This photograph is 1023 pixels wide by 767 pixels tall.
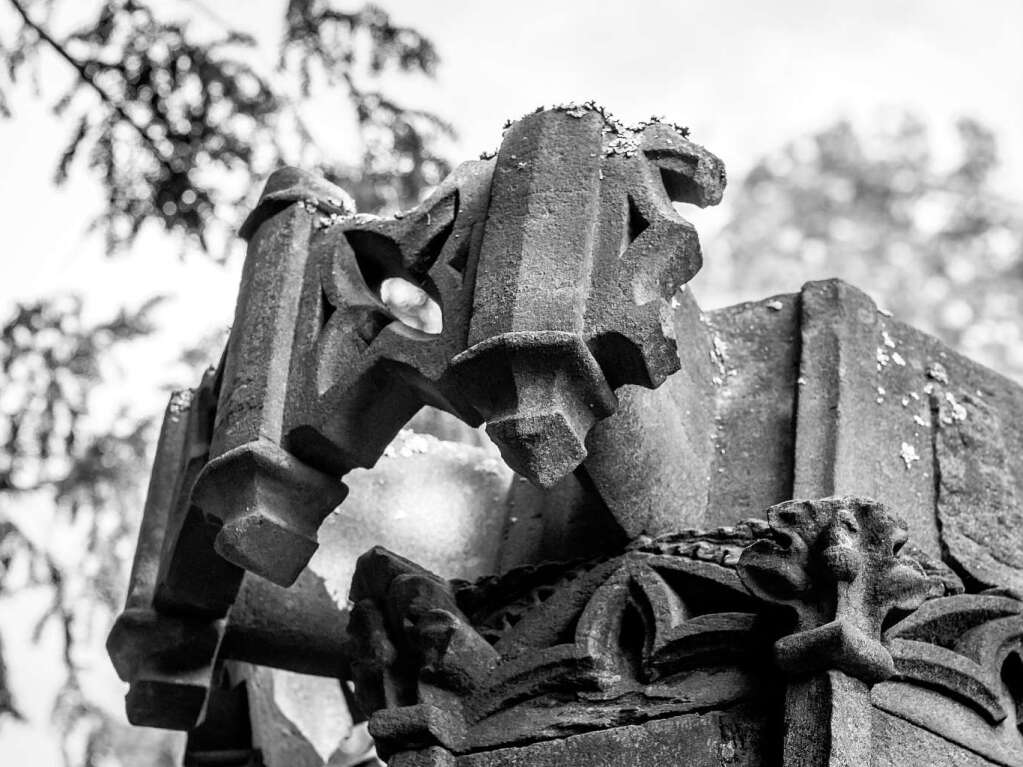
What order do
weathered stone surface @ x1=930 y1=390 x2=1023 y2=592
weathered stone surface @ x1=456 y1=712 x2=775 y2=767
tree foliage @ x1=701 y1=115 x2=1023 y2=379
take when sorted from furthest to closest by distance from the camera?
tree foliage @ x1=701 y1=115 x2=1023 y2=379 → weathered stone surface @ x1=930 y1=390 x2=1023 y2=592 → weathered stone surface @ x1=456 y1=712 x2=775 y2=767

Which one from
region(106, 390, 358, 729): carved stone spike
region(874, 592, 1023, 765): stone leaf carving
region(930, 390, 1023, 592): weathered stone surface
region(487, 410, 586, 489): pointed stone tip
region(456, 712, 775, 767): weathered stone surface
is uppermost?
region(930, 390, 1023, 592): weathered stone surface

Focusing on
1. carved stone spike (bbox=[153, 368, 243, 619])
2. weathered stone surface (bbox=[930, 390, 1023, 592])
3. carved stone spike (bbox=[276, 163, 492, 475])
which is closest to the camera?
carved stone spike (bbox=[276, 163, 492, 475])

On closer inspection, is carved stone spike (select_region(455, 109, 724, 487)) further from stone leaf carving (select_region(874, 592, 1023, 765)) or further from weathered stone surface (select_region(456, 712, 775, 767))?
stone leaf carving (select_region(874, 592, 1023, 765))

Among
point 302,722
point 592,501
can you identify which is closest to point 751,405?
point 592,501

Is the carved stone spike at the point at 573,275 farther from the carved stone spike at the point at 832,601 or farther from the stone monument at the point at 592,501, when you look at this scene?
the carved stone spike at the point at 832,601

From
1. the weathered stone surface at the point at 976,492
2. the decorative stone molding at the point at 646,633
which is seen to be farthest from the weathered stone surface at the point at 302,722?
the weathered stone surface at the point at 976,492

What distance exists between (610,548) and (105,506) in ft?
9.71

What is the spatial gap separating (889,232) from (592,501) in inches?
542

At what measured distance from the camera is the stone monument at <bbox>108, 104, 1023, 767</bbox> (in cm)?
304

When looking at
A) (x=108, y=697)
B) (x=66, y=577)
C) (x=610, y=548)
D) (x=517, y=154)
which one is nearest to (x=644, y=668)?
(x=610, y=548)

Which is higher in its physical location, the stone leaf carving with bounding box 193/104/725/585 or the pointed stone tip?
the stone leaf carving with bounding box 193/104/725/585

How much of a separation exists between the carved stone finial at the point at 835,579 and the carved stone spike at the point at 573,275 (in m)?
0.32

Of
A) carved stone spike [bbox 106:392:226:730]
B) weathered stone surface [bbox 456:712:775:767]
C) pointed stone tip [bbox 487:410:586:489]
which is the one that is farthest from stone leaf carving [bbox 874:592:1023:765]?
carved stone spike [bbox 106:392:226:730]

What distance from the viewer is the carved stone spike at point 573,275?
3.02 metres
